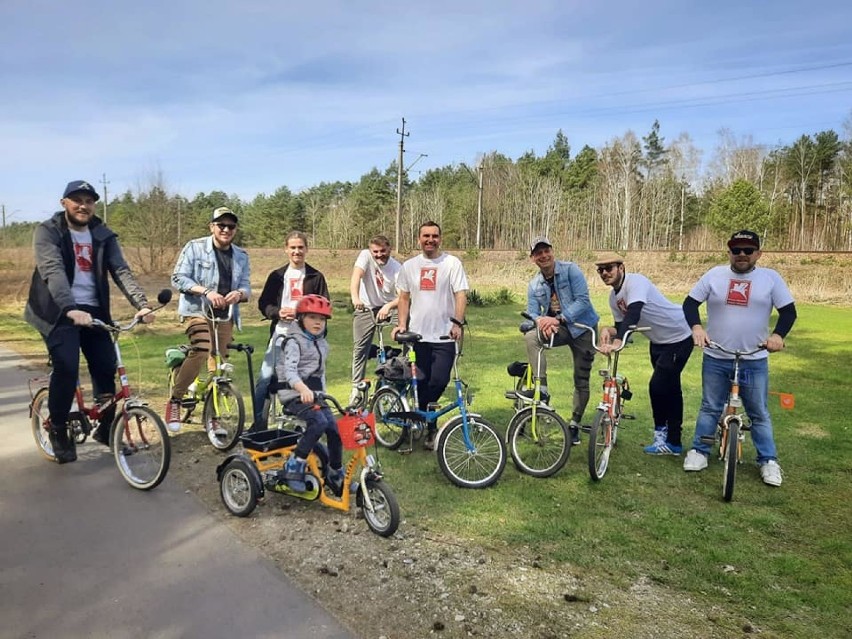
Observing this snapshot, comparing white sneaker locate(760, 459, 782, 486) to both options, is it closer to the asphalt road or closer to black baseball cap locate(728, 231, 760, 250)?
black baseball cap locate(728, 231, 760, 250)

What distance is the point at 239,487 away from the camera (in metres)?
4.21

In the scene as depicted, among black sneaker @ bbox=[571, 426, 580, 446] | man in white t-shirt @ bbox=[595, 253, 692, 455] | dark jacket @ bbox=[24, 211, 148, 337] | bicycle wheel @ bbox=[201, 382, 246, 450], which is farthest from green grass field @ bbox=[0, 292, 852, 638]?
dark jacket @ bbox=[24, 211, 148, 337]

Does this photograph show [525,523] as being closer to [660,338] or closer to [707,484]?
[707,484]

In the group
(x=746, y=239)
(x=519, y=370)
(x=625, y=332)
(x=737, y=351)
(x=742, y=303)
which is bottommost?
(x=519, y=370)

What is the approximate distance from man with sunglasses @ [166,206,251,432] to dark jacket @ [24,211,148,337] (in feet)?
2.06

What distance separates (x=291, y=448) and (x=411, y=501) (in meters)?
1.00

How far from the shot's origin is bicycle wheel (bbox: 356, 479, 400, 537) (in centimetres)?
377

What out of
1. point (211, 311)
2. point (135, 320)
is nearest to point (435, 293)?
point (211, 311)

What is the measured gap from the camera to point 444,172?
267ft

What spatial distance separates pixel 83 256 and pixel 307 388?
233 cm

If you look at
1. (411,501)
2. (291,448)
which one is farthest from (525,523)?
(291,448)

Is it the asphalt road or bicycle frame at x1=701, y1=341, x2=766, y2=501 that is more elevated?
bicycle frame at x1=701, y1=341, x2=766, y2=501

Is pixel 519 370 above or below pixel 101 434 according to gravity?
above

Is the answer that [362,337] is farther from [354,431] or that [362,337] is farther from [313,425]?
[354,431]
